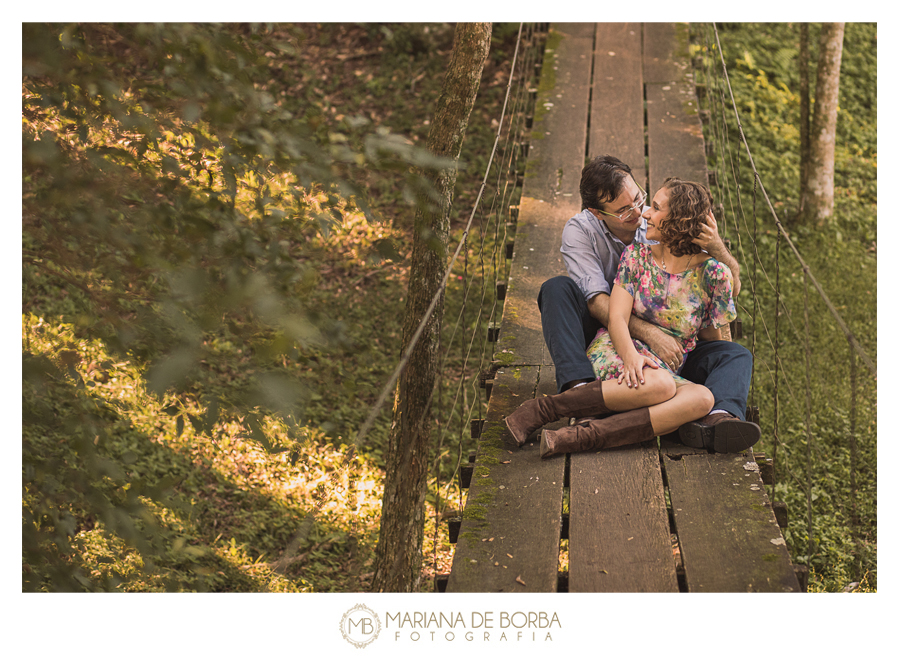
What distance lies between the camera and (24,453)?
1890 millimetres

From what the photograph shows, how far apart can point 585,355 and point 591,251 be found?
40cm

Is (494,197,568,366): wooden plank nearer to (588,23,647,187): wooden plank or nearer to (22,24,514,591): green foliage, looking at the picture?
(588,23,647,187): wooden plank

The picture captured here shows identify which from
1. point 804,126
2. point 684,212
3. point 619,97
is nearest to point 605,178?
point 684,212

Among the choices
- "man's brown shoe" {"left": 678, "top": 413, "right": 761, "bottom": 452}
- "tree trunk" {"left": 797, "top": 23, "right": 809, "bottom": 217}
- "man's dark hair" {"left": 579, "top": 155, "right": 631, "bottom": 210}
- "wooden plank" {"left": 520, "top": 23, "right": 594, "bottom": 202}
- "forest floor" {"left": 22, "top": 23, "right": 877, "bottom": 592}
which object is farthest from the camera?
"tree trunk" {"left": 797, "top": 23, "right": 809, "bottom": 217}

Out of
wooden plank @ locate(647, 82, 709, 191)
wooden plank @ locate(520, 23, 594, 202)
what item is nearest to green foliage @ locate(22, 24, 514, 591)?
wooden plank @ locate(520, 23, 594, 202)

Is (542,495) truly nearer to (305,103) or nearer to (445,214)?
(445,214)

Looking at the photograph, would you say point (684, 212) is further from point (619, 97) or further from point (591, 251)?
point (619, 97)

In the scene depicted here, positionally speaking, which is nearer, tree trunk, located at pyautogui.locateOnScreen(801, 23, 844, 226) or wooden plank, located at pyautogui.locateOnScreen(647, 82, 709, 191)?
wooden plank, located at pyautogui.locateOnScreen(647, 82, 709, 191)

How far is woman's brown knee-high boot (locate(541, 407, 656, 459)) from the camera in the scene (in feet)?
7.34
